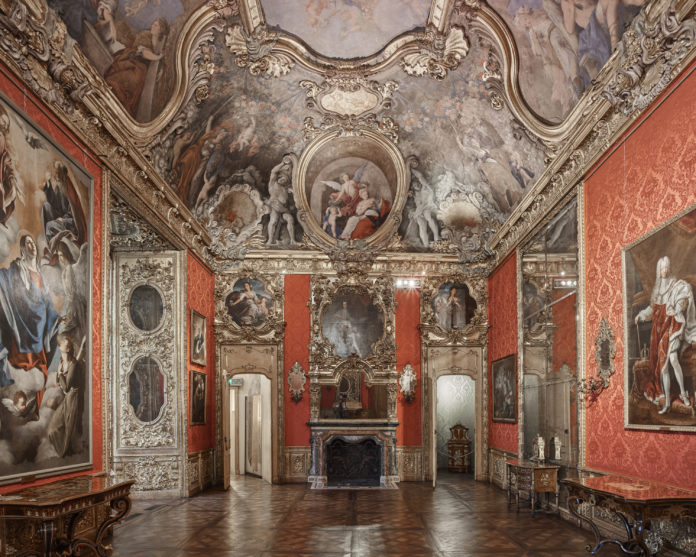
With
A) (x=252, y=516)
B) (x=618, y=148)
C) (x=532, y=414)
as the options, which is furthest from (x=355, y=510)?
(x=618, y=148)

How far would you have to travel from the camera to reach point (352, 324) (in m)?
19.0

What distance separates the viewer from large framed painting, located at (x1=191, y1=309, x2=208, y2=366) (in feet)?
53.7

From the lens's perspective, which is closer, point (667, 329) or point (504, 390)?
point (667, 329)

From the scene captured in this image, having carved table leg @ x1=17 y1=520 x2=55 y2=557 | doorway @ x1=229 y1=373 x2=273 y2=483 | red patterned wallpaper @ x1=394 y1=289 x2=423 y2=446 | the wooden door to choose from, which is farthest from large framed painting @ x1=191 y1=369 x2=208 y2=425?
carved table leg @ x1=17 y1=520 x2=55 y2=557

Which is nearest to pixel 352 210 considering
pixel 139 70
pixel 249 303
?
pixel 249 303

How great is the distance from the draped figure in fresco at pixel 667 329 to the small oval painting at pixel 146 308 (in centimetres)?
1066

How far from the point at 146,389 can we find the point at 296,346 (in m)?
4.78

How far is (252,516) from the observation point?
41.4 ft

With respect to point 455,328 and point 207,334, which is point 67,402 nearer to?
point 207,334

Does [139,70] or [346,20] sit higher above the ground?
[346,20]

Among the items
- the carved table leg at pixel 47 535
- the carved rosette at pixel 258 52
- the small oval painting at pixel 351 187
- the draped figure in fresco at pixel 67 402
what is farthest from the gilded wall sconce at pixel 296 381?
the carved table leg at pixel 47 535

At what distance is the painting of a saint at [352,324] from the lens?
62.2ft

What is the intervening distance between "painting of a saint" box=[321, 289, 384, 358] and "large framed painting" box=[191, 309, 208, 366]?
11.1 feet

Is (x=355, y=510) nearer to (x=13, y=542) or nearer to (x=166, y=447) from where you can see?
(x=166, y=447)
